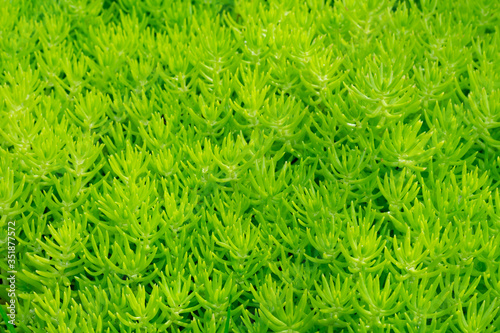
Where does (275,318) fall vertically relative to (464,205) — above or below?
below

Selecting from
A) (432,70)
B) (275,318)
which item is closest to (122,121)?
(275,318)

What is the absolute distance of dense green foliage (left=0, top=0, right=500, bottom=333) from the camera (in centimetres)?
145

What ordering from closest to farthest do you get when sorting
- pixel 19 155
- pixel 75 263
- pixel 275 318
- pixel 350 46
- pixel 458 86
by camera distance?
pixel 275 318 < pixel 75 263 < pixel 19 155 < pixel 458 86 < pixel 350 46

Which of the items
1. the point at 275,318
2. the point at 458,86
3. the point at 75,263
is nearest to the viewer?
the point at 275,318

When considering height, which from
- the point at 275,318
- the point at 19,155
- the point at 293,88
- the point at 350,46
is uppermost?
the point at 350,46

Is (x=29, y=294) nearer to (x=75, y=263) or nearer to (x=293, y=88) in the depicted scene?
(x=75, y=263)

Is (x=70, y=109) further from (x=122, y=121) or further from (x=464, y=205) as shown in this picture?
(x=464, y=205)

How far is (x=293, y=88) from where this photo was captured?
6.46ft

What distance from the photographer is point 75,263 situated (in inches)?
61.4

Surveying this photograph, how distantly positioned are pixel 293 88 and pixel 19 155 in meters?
0.94

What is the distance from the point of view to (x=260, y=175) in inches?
65.4

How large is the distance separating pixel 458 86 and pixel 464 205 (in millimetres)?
499

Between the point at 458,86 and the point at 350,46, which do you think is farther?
the point at 350,46

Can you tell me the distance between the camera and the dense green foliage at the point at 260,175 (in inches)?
57.2
